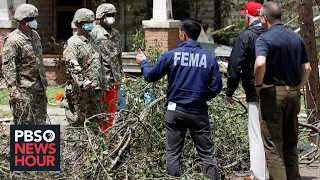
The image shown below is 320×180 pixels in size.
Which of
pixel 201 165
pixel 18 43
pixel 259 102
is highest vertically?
pixel 18 43

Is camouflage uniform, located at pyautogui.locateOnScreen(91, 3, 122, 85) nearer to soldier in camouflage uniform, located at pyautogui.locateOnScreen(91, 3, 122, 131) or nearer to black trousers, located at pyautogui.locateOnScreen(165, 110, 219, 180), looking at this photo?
soldier in camouflage uniform, located at pyautogui.locateOnScreen(91, 3, 122, 131)

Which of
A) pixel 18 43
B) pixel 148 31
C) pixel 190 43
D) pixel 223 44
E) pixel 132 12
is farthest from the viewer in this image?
pixel 132 12

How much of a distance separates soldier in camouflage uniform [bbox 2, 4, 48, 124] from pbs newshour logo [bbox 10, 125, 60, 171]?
141cm

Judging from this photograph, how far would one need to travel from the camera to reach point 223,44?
21.0m

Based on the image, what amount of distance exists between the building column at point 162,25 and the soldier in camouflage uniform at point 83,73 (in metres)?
9.14

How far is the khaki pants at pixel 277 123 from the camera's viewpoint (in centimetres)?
723

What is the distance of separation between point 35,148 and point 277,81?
2.45m

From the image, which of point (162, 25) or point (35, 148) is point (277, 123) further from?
point (162, 25)

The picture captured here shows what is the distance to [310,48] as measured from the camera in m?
10.4

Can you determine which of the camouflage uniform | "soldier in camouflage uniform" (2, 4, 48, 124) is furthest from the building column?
"soldier in camouflage uniform" (2, 4, 48, 124)

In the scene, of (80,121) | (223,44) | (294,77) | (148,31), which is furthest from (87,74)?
(223,44)

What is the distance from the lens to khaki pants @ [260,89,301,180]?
7230 millimetres

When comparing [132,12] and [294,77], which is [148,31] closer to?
[132,12]

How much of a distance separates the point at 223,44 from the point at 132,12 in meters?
3.45
